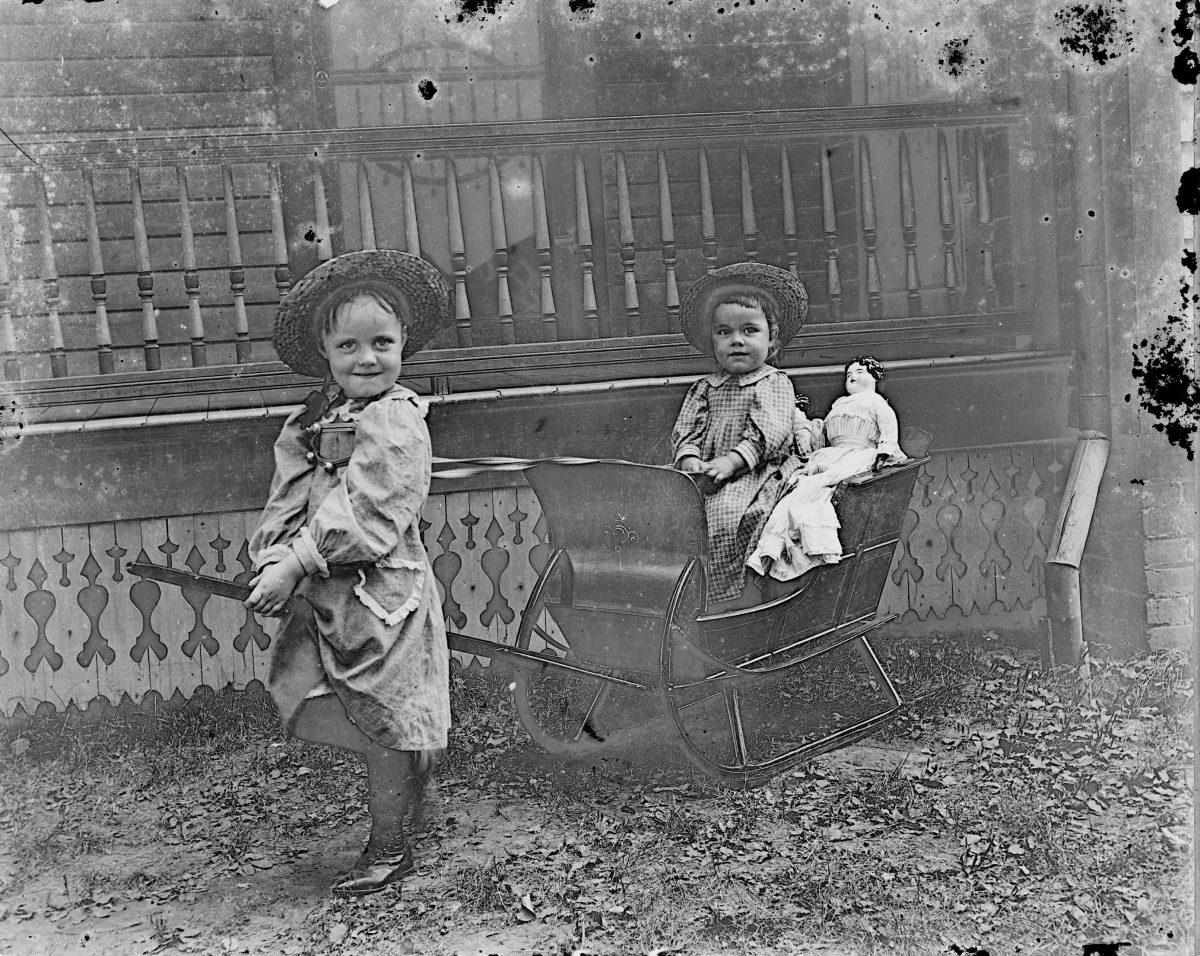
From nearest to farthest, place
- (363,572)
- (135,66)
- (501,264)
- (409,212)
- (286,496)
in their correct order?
(363,572), (286,496), (135,66), (409,212), (501,264)

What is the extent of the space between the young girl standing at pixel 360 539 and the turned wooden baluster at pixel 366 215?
10.9 inches

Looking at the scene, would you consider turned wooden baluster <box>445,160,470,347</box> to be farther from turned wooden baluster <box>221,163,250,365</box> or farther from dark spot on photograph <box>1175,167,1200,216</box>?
dark spot on photograph <box>1175,167,1200,216</box>

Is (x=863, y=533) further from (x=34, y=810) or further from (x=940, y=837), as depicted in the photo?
(x=34, y=810)

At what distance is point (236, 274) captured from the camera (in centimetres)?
323

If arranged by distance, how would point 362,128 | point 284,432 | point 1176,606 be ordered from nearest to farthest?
point 284,432, point 362,128, point 1176,606

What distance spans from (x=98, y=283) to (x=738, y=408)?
2.05 meters

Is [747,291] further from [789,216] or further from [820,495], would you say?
[820,495]

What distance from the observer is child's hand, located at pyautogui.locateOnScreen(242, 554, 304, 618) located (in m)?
2.75

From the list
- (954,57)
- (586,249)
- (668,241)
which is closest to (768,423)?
(668,241)

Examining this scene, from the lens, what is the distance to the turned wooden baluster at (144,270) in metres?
3.19

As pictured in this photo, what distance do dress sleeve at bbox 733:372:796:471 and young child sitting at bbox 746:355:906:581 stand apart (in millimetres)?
77

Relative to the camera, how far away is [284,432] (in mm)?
2996

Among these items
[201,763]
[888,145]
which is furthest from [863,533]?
[201,763]

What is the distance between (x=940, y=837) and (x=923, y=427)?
53.0 inches
